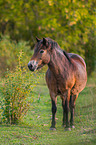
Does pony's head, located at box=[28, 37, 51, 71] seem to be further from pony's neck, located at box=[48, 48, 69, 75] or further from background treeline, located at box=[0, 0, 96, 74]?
background treeline, located at box=[0, 0, 96, 74]

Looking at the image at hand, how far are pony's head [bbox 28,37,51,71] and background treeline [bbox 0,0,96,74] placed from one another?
8.59 m

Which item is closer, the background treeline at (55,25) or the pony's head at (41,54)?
the pony's head at (41,54)

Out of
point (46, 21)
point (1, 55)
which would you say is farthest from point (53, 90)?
point (46, 21)

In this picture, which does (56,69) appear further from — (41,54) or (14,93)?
(14,93)

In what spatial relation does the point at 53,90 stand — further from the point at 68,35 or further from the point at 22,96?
the point at 68,35

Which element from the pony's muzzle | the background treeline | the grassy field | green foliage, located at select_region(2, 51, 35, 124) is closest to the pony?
the pony's muzzle

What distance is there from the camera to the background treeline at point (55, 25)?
16125 millimetres

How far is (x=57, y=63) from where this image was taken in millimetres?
6043

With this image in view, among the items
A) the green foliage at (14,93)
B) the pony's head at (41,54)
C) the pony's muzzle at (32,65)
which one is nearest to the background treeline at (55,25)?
the green foliage at (14,93)

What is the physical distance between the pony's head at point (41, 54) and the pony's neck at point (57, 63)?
0.52 feet

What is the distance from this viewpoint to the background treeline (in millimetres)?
16125

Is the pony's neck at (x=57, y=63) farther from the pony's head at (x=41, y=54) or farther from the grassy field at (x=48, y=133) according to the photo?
the grassy field at (x=48, y=133)

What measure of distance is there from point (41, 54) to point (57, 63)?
1.67ft

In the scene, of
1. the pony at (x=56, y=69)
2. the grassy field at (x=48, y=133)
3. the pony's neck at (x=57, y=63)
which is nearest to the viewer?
the grassy field at (x=48, y=133)
